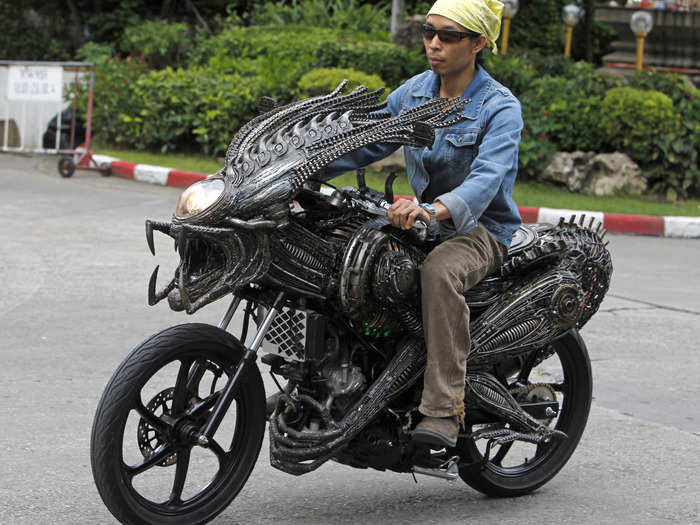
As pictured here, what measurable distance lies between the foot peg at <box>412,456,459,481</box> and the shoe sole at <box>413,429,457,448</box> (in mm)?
131

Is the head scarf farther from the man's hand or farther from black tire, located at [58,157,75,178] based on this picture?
black tire, located at [58,157,75,178]

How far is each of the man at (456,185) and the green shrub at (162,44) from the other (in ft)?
48.8

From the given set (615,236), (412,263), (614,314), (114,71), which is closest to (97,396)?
(412,263)

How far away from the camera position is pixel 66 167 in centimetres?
1290

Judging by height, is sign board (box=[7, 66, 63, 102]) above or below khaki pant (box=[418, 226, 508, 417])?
below

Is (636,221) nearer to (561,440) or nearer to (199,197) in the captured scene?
(561,440)

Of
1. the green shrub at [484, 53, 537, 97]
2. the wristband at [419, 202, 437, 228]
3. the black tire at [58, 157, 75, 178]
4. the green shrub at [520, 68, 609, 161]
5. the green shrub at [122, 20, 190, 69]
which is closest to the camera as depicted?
the wristband at [419, 202, 437, 228]

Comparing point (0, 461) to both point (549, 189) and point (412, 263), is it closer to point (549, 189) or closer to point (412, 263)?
point (412, 263)

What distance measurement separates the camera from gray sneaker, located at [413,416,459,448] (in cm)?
361

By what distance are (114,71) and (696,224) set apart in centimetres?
825

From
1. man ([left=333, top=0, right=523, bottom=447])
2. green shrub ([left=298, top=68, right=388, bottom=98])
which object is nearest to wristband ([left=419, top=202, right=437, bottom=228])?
man ([left=333, top=0, right=523, bottom=447])

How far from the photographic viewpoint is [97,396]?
5191mm

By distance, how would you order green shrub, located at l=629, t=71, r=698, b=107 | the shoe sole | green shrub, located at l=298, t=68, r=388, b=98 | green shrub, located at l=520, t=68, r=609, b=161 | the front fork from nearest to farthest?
the front fork
the shoe sole
green shrub, located at l=520, t=68, r=609, b=161
green shrub, located at l=298, t=68, r=388, b=98
green shrub, located at l=629, t=71, r=698, b=107

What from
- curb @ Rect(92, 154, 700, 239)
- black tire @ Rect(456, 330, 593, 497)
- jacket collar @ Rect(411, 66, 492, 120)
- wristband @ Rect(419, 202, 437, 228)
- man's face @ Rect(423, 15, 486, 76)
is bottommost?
curb @ Rect(92, 154, 700, 239)
